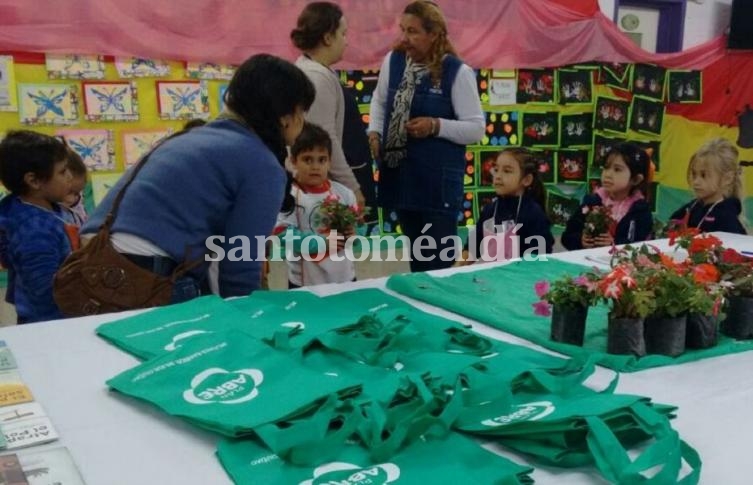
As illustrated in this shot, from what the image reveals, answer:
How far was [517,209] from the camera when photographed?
3314 mm

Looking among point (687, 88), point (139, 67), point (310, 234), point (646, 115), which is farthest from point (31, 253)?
point (687, 88)

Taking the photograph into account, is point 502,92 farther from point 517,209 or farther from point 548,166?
point 517,209

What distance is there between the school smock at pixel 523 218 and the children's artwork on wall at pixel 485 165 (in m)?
2.41

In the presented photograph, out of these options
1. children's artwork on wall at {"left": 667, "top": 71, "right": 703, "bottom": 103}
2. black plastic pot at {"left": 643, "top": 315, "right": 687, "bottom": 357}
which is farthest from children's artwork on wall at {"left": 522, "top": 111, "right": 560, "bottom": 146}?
black plastic pot at {"left": 643, "top": 315, "right": 687, "bottom": 357}

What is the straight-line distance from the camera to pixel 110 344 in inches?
62.1

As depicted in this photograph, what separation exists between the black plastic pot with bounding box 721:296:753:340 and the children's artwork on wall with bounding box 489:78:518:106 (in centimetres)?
426

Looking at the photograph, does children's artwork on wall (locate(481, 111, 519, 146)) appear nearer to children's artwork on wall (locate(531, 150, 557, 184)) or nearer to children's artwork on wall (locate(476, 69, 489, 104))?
children's artwork on wall (locate(476, 69, 489, 104))

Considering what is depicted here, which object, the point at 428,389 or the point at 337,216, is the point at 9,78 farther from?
the point at 428,389

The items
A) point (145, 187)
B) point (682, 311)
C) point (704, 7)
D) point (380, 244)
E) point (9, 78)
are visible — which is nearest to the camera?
point (682, 311)

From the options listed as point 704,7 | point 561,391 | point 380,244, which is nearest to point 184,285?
point 561,391

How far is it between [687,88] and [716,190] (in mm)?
3545

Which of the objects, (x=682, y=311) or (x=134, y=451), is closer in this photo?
(x=134, y=451)

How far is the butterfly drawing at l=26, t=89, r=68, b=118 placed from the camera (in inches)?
157

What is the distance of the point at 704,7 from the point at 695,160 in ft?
13.5
